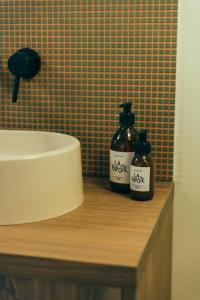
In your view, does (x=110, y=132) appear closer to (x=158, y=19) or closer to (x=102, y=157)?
(x=102, y=157)

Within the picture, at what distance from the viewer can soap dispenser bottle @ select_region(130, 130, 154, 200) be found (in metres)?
1.16

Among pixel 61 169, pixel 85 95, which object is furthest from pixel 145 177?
pixel 85 95

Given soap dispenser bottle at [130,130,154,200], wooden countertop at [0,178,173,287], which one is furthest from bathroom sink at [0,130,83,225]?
soap dispenser bottle at [130,130,154,200]

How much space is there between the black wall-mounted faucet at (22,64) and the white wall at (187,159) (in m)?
0.36

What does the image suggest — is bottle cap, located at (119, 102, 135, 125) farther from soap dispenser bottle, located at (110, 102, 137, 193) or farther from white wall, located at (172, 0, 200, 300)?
white wall, located at (172, 0, 200, 300)

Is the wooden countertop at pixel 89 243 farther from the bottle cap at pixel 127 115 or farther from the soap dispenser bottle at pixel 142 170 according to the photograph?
the bottle cap at pixel 127 115

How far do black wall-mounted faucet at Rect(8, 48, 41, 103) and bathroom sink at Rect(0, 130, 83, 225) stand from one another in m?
0.26

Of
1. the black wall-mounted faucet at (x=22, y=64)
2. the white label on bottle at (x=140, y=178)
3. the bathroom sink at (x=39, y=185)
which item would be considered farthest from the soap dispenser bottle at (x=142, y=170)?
the black wall-mounted faucet at (x=22, y=64)

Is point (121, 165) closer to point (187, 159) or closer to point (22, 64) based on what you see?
point (187, 159)

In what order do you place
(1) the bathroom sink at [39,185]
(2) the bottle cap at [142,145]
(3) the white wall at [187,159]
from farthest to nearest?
(3) the white wall at [187,159] → (2) the bottle cap at [142,145] → (1) the bathroom sink at [39,185]

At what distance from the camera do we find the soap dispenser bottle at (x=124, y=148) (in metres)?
1.22

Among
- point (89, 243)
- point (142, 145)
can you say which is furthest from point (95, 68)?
point (89, 243)

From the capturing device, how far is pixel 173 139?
1.34 m

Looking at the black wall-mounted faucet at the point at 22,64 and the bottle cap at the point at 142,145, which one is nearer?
the bottle cap at the point at 142,145
